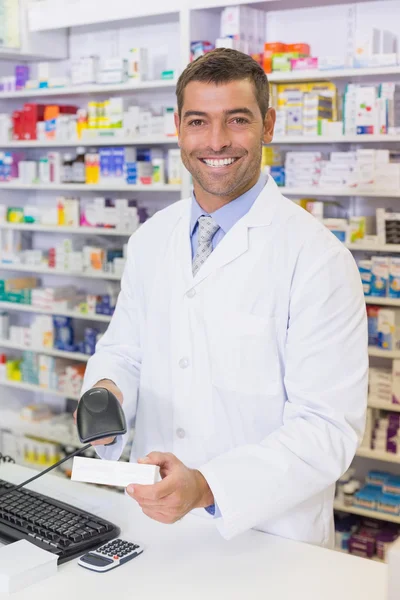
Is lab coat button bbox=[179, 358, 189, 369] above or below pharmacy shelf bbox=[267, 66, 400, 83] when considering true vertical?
below

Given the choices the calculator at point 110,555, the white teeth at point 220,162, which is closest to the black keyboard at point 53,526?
the calculator at point 110,555

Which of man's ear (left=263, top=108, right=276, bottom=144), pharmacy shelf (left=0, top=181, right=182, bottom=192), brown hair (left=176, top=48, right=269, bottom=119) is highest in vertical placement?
brown hair (left=176, top=48, right=269, bottom=119)

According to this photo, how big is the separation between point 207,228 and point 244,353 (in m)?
0.34

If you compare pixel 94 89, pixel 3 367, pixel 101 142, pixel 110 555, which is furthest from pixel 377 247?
pixel 3 367

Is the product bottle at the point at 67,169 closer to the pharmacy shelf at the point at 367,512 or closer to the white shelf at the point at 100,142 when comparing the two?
the white shelf at the point at 100,142

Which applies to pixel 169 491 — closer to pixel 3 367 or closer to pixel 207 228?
pixel 207 228

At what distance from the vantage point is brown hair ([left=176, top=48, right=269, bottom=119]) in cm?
184

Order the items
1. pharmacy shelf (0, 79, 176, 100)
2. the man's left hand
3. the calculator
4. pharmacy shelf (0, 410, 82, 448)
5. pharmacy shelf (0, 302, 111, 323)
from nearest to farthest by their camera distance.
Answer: the man's left hand < the calculator < pharmacy shelf (0, 79, 176, 100) < pharmacy shelf (0, 302, 111, 323) < pharmacy shelf (0, 410, 82, 448)

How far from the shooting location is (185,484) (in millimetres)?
1494

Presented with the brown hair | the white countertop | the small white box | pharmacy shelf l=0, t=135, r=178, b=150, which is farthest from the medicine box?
the small white box

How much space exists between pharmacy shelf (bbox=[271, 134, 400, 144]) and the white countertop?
2.39 meters

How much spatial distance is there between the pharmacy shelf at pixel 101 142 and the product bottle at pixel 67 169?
8 cm

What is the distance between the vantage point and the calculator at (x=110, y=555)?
5.09ft

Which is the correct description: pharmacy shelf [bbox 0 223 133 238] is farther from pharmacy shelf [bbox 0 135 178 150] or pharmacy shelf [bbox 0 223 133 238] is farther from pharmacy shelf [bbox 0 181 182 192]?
pharmacy shelf [bbox 0 135 178 150]
